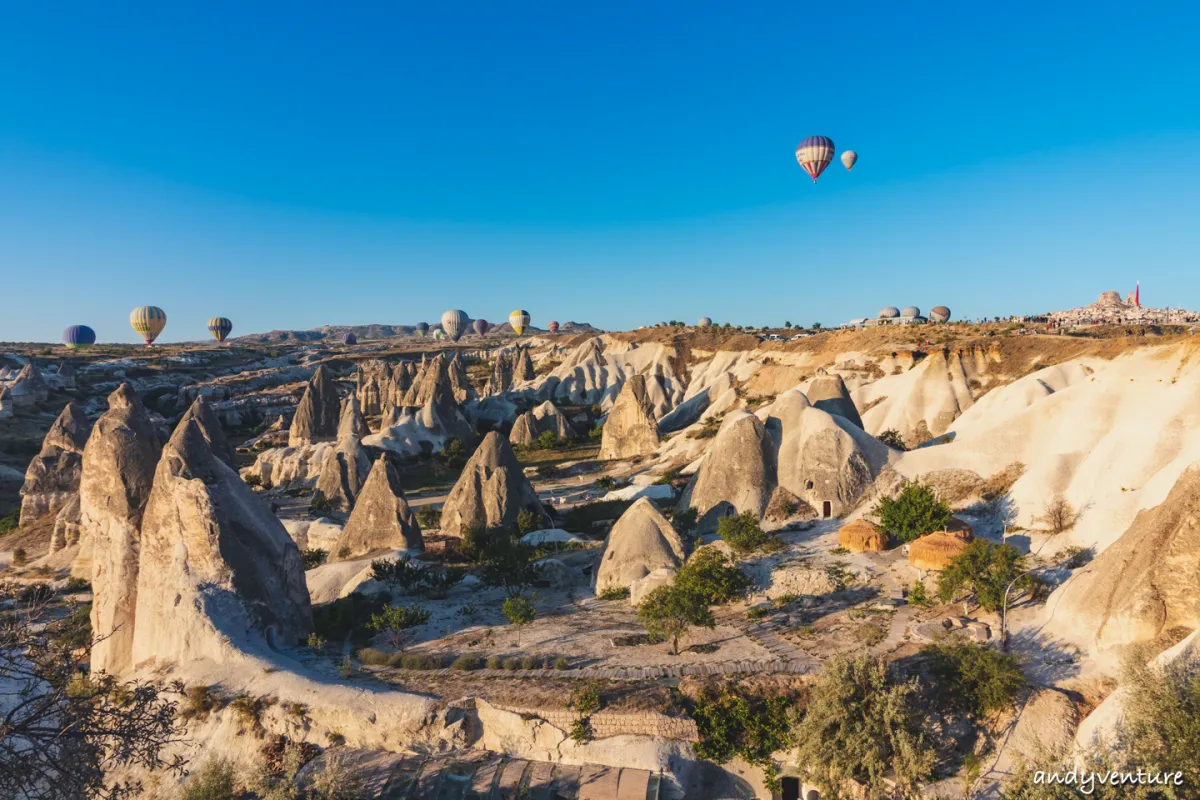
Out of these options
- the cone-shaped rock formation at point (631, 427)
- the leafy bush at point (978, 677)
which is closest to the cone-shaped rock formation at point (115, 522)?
the leafy bush at point (978, 677)

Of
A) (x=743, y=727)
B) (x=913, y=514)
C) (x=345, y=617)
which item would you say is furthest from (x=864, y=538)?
(x=345, y=617)

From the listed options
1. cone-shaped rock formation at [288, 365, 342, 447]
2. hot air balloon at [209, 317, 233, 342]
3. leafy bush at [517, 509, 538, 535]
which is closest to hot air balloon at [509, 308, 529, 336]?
hot air balloon at [209, 317, 233, 342]

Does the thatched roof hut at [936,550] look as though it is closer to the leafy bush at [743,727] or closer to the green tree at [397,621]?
the leafy bush at [743,727]

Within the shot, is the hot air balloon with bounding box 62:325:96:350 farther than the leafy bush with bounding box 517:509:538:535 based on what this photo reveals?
Yes

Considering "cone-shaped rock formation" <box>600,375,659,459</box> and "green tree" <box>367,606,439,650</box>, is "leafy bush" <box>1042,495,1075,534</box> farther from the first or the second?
"cone-shaped rock formation" <box>600,375,659,459</box>

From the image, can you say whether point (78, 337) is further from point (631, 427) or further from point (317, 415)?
point (631, 427)

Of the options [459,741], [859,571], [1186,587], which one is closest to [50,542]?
[459,741]
